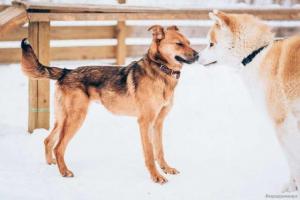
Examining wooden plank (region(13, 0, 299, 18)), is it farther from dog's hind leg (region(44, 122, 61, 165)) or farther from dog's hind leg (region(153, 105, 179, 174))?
dog's hind leg (region(153, 105, 179, 174))

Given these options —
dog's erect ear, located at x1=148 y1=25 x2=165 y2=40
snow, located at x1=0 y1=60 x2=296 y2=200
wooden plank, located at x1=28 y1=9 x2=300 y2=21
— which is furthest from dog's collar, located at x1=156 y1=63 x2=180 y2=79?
wooden plank, located at x1=28 y1=9 x2=300 y2=21

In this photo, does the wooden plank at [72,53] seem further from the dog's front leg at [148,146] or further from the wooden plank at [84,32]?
the dog's front leg at [148,146]

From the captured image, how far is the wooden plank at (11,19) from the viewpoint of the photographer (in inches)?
199

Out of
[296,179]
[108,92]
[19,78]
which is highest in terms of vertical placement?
[108,92]

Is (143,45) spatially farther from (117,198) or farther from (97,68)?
(117,198)

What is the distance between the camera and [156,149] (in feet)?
15.4

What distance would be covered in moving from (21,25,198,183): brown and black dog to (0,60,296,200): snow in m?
0.23

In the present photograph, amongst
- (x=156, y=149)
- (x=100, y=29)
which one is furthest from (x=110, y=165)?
(x=100, y=29)

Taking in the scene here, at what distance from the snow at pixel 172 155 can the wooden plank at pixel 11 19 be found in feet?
3.72

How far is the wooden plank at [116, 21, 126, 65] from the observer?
808cm

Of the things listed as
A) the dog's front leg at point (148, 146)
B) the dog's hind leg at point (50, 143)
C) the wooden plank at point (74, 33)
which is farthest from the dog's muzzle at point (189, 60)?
the wooden plank at point (74, 33)

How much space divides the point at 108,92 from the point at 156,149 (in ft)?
2.21

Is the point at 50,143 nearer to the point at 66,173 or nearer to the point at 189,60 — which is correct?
the point at 66,173

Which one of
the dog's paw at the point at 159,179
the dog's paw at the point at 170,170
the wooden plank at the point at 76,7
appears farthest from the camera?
the wooden plank at the point at 76,7
